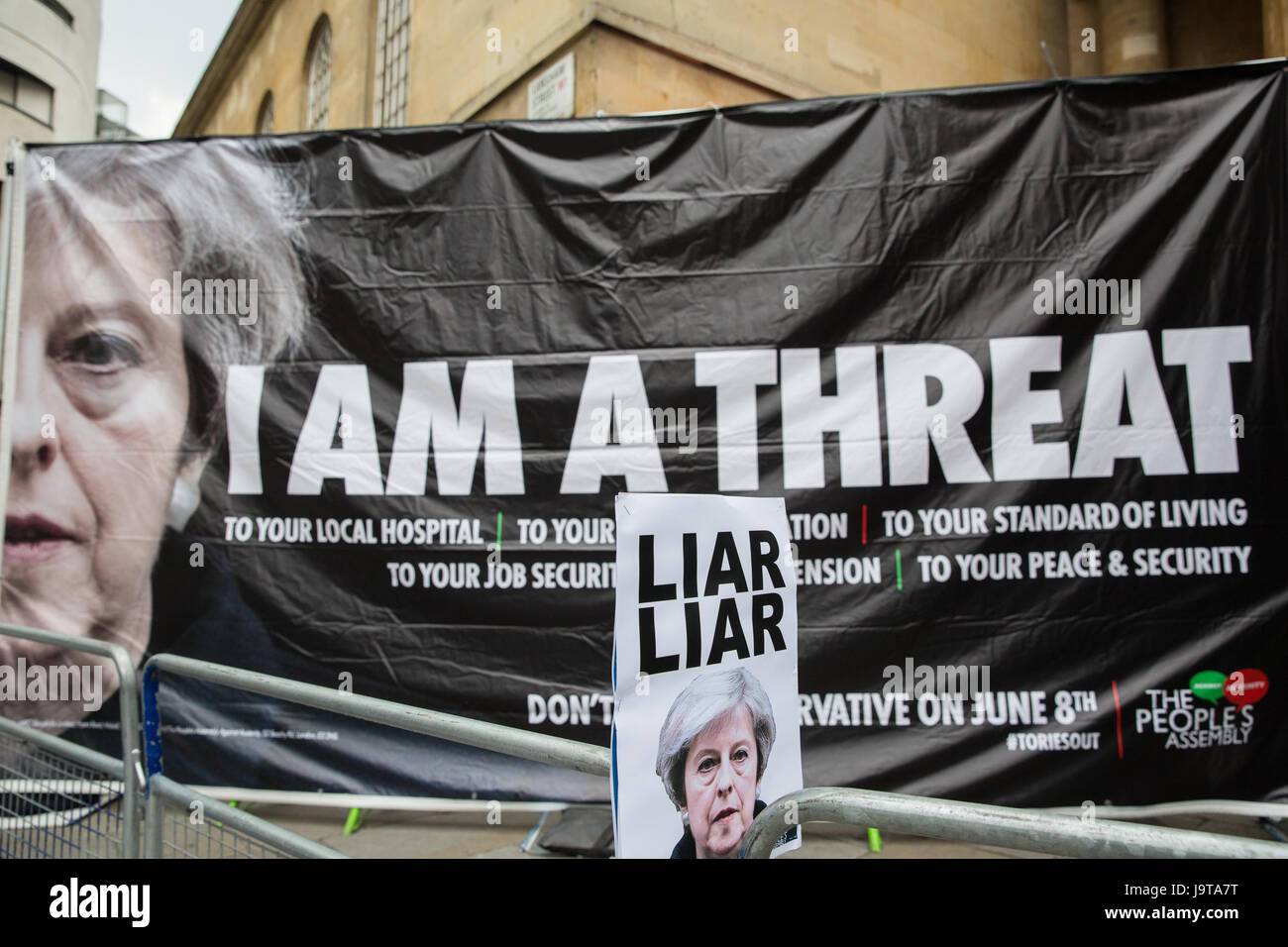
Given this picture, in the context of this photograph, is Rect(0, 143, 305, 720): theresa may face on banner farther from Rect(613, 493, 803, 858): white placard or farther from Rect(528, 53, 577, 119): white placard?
Rect(613, 493, 803, 858): white placard

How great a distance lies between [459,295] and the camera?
3.97m

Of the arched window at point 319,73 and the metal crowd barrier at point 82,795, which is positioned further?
the arched window at point 319,73

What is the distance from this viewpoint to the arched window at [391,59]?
10177 millimetres

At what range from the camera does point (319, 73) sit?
13.4 metres

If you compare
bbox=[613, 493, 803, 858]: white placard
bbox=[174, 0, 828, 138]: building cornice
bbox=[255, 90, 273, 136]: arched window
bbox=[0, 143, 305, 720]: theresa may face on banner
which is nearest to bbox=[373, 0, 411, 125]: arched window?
bbox=[174, 0, 828, 138]: building cornice

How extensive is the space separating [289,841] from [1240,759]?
361 centimetres

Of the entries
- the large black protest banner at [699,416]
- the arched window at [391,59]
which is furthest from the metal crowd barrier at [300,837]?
the arched window at [391,59]

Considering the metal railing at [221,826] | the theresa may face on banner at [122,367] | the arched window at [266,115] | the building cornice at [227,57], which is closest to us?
the metal railing at [221,826]

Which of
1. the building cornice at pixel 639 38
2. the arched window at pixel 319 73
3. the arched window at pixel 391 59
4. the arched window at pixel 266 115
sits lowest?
the building cornice at pixel 639 38

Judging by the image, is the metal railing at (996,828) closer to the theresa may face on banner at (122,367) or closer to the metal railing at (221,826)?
the metal railing at (221,826)

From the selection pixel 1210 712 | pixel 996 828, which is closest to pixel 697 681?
pixel 996 828

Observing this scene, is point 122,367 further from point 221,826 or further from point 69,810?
point 221,826

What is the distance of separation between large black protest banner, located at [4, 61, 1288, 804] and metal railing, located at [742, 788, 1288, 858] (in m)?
2.10

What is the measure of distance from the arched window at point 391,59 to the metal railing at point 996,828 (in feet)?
33.2
